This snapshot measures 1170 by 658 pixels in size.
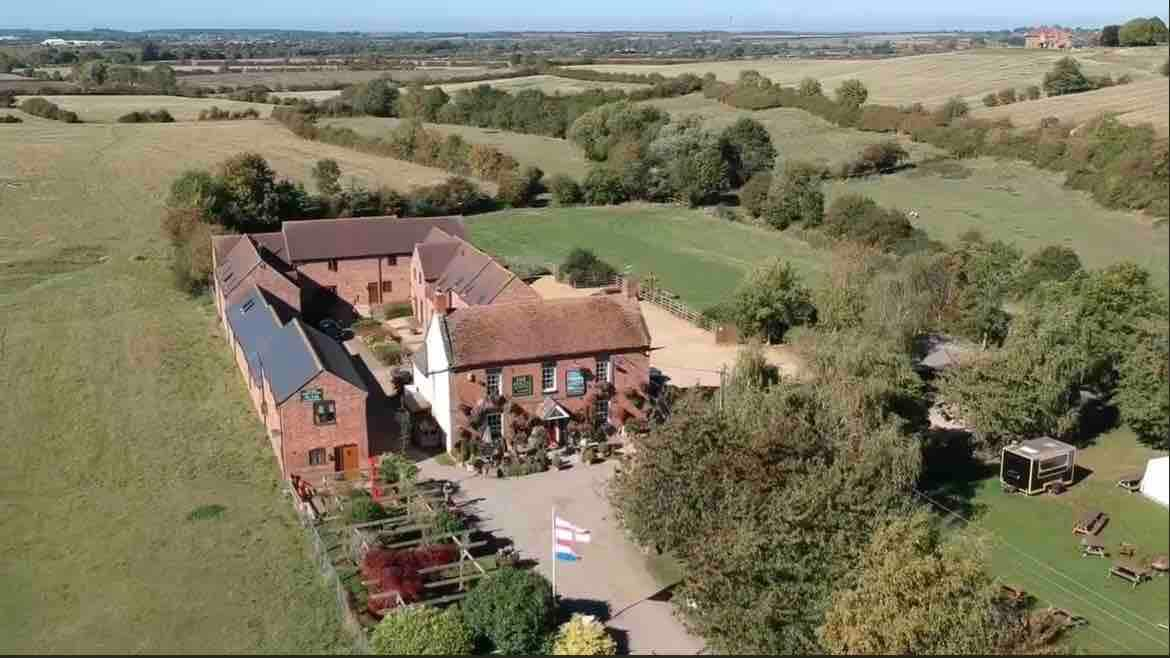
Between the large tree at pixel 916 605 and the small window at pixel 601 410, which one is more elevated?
the large tree at pixel 916 605

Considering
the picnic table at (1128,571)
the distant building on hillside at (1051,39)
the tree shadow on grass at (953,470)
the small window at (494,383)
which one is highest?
the distant building on hillside at (1051,39)

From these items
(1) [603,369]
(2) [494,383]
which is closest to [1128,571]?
(1) [603,369]

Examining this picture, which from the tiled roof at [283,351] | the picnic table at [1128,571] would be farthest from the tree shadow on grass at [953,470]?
the tiled roof at [283,351]

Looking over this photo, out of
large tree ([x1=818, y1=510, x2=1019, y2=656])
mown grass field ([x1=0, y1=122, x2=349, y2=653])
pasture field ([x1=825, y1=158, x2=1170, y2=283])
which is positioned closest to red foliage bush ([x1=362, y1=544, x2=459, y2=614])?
mown grass field ([x1=0, y1=122, x2=349, y2=653])

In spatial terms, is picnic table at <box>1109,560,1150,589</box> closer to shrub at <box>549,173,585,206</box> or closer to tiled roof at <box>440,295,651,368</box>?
tiled roof at <box>440,295,651,368</box>

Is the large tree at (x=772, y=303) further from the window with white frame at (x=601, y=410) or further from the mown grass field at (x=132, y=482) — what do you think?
the mown grass field at (x=132, y=482)

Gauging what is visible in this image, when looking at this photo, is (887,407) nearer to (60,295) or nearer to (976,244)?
(976,244)

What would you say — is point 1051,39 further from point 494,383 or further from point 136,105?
Answer: point 136,105
